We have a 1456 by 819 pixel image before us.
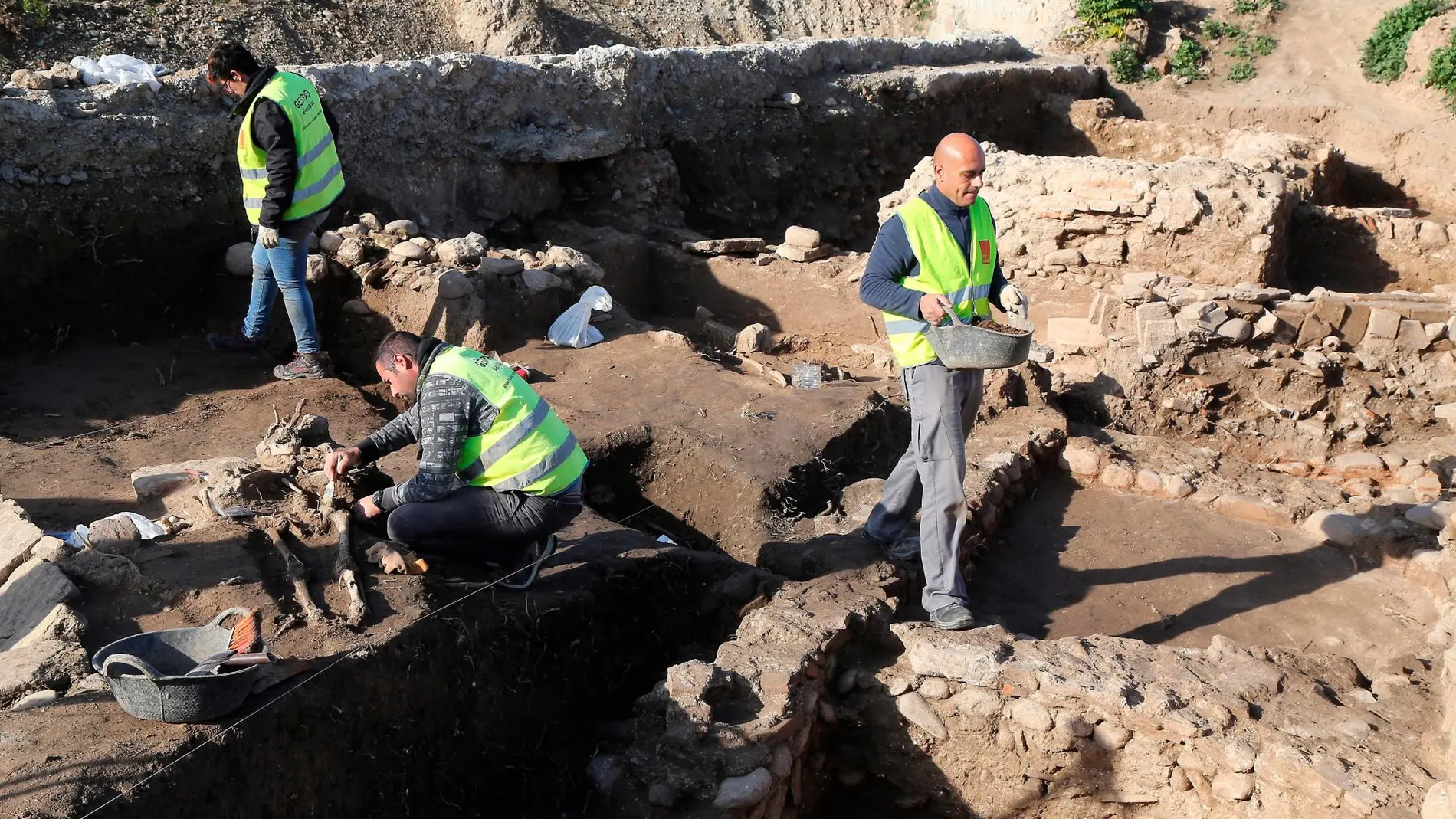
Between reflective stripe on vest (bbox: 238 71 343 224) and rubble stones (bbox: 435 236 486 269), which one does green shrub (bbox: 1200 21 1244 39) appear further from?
reflective stripe on vest (bbox: 238 71 343 224)

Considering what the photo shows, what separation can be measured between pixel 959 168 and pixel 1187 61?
1414cm

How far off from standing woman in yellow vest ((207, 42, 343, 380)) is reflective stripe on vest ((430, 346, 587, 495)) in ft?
8.47

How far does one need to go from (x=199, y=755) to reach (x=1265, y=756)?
333cm

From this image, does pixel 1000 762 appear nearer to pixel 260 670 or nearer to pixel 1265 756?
pixel 1265 756

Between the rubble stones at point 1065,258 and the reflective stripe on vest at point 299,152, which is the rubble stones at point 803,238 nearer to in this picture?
the rubble stones at point 1065,258

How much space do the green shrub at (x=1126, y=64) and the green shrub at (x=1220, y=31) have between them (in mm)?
1258

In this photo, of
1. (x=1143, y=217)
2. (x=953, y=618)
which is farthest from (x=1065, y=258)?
(x=953, y=618)

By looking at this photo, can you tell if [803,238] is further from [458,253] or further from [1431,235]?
[1431,235]

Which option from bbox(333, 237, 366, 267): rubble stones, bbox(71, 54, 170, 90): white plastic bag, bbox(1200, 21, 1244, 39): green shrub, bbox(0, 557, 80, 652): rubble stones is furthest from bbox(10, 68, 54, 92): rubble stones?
bbox(1200, 21, 1244, 39): green shrub

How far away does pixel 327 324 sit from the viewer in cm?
765

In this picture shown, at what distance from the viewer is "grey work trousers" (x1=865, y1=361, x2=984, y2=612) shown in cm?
434

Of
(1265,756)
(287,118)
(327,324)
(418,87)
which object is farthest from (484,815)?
(418,87)

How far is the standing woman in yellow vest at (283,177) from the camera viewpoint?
614 centimetres

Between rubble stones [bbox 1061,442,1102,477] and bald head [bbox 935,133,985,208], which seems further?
rubble stones [bbox 1061,442,1102,477]
